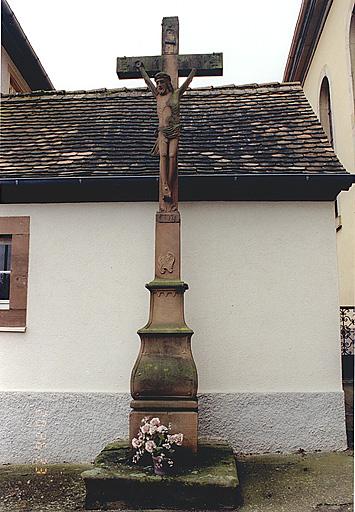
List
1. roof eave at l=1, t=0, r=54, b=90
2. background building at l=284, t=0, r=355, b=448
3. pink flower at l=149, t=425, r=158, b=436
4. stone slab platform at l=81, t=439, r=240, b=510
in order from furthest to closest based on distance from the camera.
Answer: roof eave at l=1, t=0, r=54, b=90, background building at l=284, t=0, r=355, b=448, pink flower at l=149, t=425, r=158, b=436, stone slab platform at l=81, t=439, r=240, b=510

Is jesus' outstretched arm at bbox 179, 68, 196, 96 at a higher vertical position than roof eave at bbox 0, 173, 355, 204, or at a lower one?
higher

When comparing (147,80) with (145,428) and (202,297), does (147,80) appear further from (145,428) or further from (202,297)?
(145,428)

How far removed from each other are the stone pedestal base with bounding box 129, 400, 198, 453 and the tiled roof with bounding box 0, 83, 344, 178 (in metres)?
3.17

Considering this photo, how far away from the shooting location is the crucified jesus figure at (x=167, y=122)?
5.91m

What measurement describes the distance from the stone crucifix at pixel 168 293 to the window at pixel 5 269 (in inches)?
101

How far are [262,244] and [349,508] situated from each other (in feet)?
11.2

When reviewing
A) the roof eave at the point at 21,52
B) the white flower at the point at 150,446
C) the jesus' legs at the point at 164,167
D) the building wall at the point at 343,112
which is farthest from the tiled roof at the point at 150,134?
the white flower at the point at 150,446

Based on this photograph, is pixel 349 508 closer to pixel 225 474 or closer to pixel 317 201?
pixel 225 474

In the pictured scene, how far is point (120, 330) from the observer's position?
23.2 ft

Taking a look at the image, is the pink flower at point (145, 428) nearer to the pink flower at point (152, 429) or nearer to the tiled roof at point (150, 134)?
the pink flower at point (152, 429)

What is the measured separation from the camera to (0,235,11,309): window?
7383 millimetres

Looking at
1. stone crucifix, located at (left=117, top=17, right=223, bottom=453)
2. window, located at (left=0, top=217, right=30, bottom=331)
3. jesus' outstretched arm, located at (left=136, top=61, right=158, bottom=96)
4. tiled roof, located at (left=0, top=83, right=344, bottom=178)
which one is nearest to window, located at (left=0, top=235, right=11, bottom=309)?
window, located at (left=0, top=217, right=30, bottom=331)

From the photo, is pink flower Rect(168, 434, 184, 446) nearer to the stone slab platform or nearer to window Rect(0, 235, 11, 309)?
the stone slab platform

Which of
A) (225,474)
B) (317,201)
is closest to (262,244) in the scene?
(317,201)
